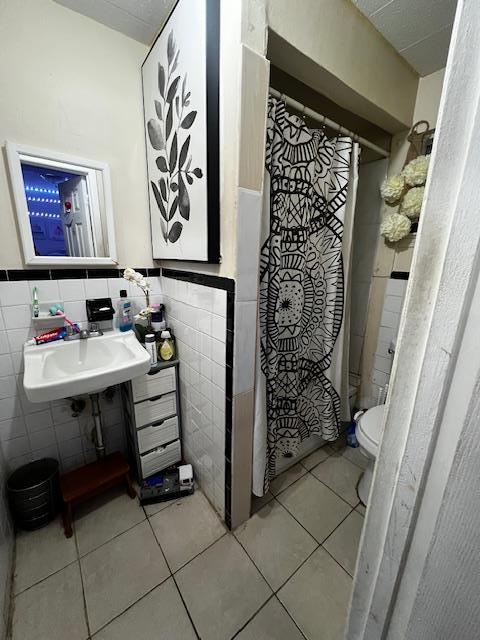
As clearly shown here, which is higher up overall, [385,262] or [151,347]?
[385,262]

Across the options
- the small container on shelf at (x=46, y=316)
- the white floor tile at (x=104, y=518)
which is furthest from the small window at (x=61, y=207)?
the white floor tile at (x=104, y=518)

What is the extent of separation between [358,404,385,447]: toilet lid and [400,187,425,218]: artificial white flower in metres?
1.12

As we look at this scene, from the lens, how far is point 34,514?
117cm

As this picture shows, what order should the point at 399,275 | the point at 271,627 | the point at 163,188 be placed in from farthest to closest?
the point at 399,275 < the point at 163,188 < the point at 271,627

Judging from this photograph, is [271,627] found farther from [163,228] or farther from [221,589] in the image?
[163,228]

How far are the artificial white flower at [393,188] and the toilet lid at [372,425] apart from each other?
1.23 meters

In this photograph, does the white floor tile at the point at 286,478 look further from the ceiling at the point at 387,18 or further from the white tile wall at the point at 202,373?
the ceiling at the point at 387,18

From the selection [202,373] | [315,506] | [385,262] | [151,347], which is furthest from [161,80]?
[315,506]

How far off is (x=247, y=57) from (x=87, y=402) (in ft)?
5.55

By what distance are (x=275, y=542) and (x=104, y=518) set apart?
2.82 ft

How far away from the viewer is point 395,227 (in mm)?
1479

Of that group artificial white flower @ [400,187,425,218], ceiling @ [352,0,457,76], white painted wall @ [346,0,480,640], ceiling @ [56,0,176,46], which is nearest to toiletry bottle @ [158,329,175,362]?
white painted wall @ [346,0,480,640]

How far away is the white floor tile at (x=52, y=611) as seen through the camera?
0.87m

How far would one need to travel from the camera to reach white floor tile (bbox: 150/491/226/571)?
1115 millimetres
